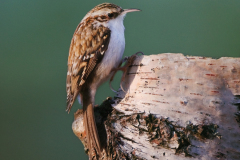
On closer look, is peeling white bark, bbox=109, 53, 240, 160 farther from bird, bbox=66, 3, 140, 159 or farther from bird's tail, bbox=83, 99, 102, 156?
bird, bbox=66, 3, 140, 159

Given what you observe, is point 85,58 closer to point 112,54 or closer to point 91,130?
point 112,54

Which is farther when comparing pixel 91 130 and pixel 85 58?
pixel 85 58

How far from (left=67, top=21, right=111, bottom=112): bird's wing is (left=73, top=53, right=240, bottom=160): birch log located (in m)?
0.39

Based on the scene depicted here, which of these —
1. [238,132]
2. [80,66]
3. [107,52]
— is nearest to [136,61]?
[107,52]

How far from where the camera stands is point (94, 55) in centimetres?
173

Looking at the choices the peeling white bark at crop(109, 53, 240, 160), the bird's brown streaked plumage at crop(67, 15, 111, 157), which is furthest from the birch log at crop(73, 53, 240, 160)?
the bird's brown streaked plumage at crop(67, 15, 111, 157)

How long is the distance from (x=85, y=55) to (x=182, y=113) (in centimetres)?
78

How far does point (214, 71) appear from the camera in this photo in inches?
50.3

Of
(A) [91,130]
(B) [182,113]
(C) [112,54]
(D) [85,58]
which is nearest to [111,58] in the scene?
(C) [112,54]

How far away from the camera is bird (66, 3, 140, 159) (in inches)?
67.1

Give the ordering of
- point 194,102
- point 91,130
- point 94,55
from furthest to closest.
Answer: point 94,55
point 91,130
point 194,102

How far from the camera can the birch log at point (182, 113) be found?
49.2 inches

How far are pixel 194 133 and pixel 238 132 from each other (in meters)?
0.21

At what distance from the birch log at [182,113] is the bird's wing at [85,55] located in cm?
39
